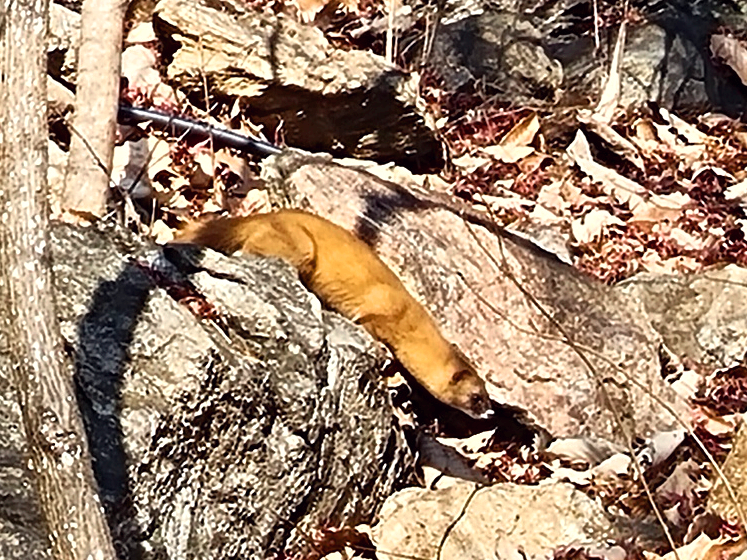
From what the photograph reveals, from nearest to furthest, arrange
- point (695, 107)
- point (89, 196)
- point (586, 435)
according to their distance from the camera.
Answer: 1. point (89, 196)
2. point (586, 435)
3. point (695, 107)

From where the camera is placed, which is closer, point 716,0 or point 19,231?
point 19,231

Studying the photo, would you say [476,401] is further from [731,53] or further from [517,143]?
[731,53]

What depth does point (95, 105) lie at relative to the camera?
227 inches

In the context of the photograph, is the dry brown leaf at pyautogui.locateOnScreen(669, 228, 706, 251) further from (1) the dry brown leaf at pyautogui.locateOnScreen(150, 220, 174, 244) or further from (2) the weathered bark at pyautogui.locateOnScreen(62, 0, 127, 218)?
(2) the weathered bark at pyautogui.locateOnScreen(62, 0, 127, 218)

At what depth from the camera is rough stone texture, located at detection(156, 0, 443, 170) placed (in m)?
8.30

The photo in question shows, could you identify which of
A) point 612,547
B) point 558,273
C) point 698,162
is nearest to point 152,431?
point 612,547

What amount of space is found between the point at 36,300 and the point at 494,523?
2499 mm

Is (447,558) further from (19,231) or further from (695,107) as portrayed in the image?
(695,107)

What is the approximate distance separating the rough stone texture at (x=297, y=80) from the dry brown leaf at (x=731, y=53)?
366cm

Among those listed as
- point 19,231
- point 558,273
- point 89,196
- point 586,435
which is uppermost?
point 19,231

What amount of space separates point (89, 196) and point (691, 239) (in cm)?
388

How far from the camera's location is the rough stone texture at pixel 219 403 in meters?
4.30

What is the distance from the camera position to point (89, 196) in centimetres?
579

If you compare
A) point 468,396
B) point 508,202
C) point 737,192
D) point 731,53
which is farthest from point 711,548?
point 731,53
